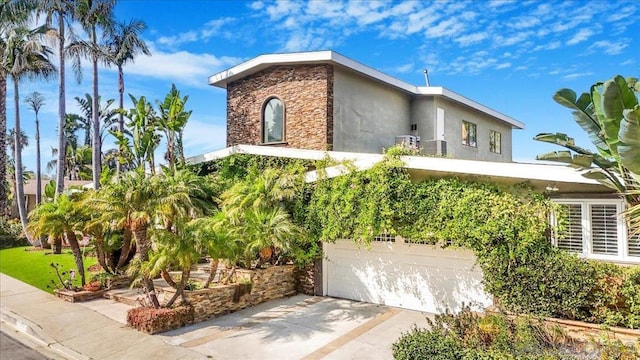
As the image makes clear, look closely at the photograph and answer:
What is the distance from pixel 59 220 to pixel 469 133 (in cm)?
2020

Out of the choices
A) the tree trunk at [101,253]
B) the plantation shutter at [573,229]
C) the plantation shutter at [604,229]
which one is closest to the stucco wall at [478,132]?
the plantation shutter at [573,229]

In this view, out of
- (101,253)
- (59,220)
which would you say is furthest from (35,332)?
(101,253)

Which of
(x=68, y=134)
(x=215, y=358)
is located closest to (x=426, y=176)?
(x=215, y=358)

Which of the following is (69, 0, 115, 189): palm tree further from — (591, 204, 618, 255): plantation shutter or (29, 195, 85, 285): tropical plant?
(591, 204, 618, 255): plantation shutter

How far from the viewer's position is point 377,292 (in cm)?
1262

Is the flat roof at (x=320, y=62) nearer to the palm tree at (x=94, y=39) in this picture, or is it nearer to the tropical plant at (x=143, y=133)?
the tropical plant at (x=143, y=133)

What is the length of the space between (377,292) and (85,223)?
407 inches

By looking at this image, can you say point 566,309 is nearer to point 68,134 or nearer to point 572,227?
point 572,227

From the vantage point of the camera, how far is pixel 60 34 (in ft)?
78.4

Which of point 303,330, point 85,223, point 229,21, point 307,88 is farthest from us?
point 229,21

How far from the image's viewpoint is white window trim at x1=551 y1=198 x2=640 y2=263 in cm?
892

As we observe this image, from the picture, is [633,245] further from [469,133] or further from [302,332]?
[469,133]

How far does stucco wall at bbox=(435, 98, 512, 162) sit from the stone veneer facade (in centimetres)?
698

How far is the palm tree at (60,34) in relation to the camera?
2381 centimetres
